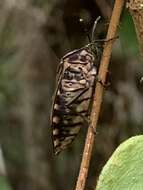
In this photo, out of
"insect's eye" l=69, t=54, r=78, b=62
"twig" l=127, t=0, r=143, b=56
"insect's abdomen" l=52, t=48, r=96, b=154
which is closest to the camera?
"twig" l=127, t=0, r=143, b=56

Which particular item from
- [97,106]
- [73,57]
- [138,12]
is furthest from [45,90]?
[138,12]

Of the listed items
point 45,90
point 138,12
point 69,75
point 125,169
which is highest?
point 138,12

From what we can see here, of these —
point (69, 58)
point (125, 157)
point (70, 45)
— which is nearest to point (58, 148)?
point (69, 58)

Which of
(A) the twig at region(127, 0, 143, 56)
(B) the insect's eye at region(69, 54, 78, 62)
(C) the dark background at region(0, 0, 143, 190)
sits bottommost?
(C) the dark background at region(0, 0, 143, 190)

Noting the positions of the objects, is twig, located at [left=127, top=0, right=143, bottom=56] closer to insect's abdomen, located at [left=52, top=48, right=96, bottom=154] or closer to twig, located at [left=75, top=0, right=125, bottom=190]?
twig, located at [left=75, top=0, right=125, bottom=190]

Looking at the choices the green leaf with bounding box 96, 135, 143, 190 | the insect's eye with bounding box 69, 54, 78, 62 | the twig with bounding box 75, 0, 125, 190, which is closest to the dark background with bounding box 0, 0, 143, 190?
the insect's eye with bounding box 69, 54, 78, 62

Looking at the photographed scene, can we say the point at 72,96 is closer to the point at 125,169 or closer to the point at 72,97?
the point at 72,97

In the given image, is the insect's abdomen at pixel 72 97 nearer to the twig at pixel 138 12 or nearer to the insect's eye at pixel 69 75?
the insect's eye at pixel 69 75
